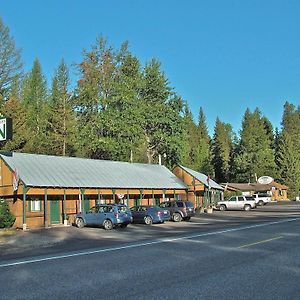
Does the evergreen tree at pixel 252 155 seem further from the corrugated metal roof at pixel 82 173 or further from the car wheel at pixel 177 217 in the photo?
the car wheel at pixel 177 217

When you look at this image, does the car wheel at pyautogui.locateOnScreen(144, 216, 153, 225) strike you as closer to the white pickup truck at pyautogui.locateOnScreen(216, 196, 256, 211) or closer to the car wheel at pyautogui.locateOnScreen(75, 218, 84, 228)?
the car wheel at pyautogui.locateOnScreen(75, 218, 84, 228)

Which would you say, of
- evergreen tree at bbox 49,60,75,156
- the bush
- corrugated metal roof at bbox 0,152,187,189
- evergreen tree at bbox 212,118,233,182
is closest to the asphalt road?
the bush

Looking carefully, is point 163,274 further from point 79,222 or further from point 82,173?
point 82,173

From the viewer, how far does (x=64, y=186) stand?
32.1m

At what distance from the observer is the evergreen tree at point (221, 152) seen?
360ft

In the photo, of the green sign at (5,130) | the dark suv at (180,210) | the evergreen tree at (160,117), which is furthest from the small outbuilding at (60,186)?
the evergreen tree at (160,117)

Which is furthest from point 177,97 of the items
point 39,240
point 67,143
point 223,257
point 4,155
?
point 223,257

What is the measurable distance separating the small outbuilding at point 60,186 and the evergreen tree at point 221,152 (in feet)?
223

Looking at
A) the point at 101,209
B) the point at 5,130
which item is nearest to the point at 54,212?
the point at 101,209

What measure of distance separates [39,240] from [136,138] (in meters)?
31.8

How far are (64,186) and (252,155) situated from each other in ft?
239

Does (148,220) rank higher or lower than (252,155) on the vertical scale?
lower

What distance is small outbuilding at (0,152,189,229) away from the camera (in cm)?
3088

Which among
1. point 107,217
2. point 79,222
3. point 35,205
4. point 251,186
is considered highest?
Answer: point 251,186
